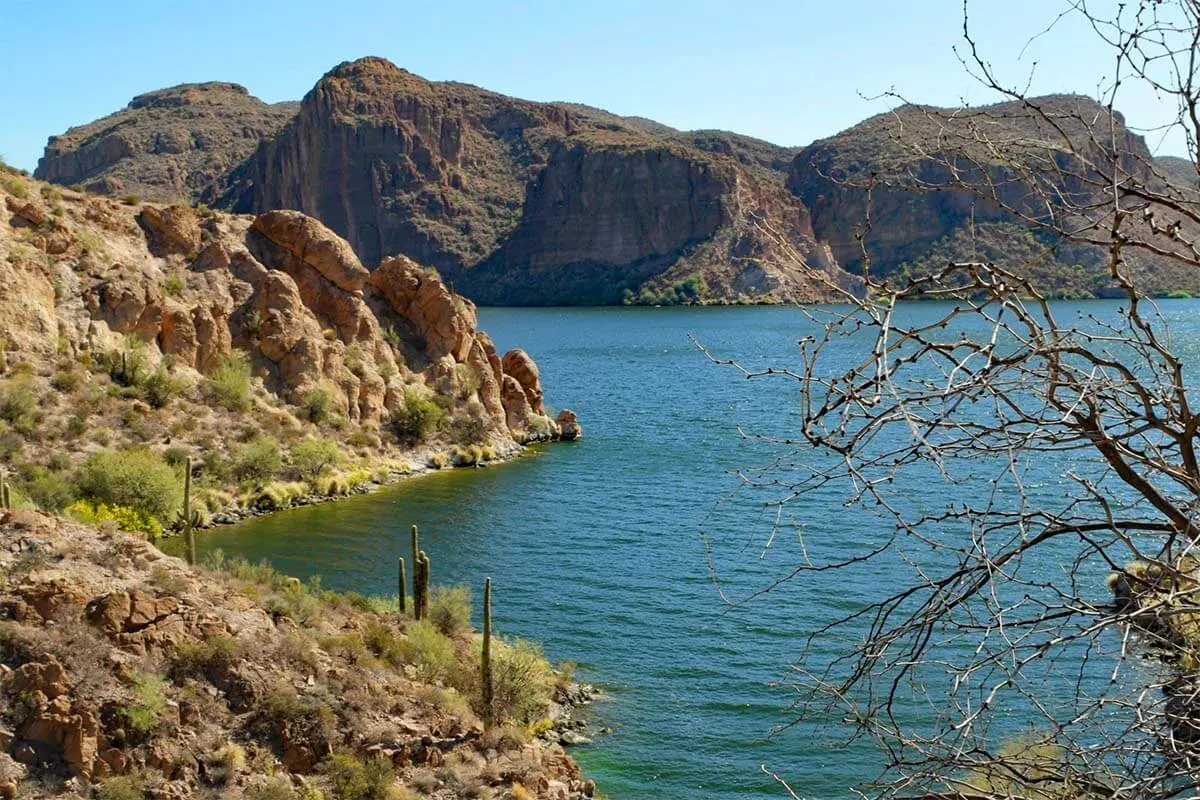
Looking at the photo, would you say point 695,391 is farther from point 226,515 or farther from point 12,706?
point 12,706

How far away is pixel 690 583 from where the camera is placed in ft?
89.9

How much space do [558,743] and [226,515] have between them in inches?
723

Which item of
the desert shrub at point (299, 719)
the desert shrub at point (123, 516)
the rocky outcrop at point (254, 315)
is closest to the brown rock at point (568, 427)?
the rocky outcrop at point (254, 315)

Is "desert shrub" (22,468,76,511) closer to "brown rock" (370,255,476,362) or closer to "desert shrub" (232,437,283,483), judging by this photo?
"desert shrub" (232,437,283,483)

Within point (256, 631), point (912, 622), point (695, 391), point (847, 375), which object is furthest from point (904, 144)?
point (695, 391)

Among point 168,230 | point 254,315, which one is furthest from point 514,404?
point 168,230

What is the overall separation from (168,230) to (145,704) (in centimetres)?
3203

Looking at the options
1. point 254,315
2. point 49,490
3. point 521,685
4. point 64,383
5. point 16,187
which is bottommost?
point 521,685

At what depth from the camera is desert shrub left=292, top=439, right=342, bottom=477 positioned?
38.2 meters

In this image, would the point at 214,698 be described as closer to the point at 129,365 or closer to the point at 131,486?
the point at 131,486

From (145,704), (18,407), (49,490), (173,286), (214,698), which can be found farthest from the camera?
(173,286)

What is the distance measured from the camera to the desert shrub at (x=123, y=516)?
28516mm

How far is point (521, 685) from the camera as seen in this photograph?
1941cm

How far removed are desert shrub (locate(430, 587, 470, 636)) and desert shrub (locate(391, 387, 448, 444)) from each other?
2133 centimetres
